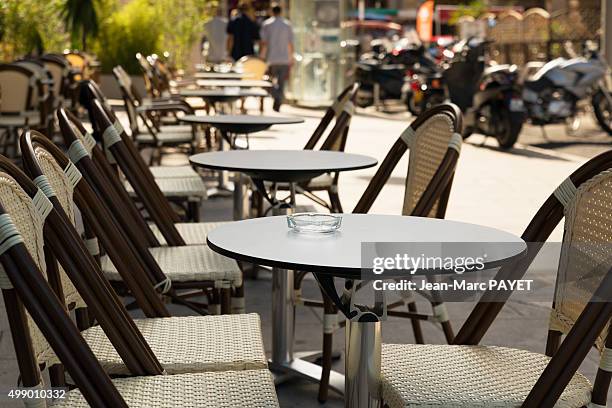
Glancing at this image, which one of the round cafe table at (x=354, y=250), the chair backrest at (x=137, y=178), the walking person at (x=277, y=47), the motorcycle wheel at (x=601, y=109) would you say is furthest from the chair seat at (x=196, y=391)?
the walking person at (x=277, y=47)

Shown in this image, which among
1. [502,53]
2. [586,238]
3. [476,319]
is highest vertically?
[586,238]

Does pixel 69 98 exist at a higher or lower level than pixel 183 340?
lower

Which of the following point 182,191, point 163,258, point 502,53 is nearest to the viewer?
point 163,258

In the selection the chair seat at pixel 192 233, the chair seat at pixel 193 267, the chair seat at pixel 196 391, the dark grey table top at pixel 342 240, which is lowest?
the chair seat at pixel 192 233

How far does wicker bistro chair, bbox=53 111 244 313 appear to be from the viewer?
3.48 metres

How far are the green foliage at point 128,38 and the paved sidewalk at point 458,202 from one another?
4.08 m

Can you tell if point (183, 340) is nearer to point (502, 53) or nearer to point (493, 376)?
point (493, 376)

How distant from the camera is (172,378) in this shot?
8.66 feet

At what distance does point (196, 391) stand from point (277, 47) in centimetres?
1452

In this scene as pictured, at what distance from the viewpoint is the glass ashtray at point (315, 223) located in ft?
8.68

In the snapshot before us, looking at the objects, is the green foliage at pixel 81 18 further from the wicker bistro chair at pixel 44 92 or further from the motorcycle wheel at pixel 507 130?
the motorcycle wheel at pixel 507 130

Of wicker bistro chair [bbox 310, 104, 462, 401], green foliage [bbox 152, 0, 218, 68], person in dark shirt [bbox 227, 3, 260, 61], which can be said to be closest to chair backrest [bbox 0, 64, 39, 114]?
wicker bistro chair [bbox 310, 104, 462, 401]

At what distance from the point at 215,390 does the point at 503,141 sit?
10044mm

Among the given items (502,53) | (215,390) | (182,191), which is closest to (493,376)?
(215,390)
